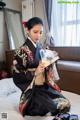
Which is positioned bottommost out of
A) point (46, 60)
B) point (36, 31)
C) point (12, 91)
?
point (12, 91)

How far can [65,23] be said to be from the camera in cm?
334

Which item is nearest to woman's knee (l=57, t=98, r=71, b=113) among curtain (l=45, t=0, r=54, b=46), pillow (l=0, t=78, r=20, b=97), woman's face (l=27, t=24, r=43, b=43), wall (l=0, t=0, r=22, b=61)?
woman's face (l=27, t=24, r=43, b=43)

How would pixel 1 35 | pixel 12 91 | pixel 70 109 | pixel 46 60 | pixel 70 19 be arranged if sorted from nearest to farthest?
pixel 46 60
pixel 70 109
pixel 12 91
pixel 70 19
pixel 1 35

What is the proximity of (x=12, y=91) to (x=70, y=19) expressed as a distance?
1618 millimetres

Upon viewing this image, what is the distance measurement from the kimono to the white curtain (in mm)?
1741

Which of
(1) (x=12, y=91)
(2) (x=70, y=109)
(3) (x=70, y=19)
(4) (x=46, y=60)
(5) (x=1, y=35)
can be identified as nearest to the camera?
(4) (x=46, y=60)

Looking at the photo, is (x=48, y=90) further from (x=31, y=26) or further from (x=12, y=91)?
A: (x=12, y=91)

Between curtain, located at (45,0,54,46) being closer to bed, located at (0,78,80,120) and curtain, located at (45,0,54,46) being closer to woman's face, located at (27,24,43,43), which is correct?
bed, located at (0,78,80,120)

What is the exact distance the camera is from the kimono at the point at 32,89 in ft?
4.92

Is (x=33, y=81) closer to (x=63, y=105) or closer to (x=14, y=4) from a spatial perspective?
(x=63, y=105)

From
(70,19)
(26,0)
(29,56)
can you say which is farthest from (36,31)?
(26,0)

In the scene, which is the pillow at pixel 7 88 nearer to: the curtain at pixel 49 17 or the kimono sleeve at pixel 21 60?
the kimono sleeve at pixel 21 60

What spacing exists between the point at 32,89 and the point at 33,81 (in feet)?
0.19

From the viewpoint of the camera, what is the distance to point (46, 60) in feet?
4.91
